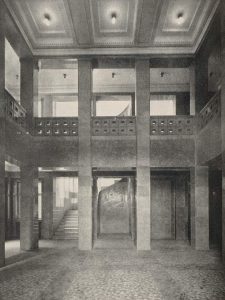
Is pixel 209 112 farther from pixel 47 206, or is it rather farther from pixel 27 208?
pixel 47 206

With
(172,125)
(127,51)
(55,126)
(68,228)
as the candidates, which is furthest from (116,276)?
(68,228)

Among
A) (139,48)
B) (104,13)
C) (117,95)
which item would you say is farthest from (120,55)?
(117,95)

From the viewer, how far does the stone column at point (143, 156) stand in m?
14.5

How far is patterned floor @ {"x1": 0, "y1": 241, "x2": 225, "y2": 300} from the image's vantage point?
8.17 meters

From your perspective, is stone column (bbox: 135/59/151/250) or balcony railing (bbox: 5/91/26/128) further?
stone column (bbox: 135/59/151/250)

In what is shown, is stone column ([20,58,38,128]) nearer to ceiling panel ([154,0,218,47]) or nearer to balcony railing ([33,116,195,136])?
balcony railing ([33,116,195,136])

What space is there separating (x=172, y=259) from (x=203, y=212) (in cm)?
277

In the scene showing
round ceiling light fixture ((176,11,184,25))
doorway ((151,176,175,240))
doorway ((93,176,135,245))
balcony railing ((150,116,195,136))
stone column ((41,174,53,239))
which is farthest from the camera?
doorway ((93,176,135,245))

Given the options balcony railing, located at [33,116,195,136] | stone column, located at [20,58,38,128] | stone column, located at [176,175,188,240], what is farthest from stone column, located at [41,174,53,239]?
stone column, located at [176,175,188,240]

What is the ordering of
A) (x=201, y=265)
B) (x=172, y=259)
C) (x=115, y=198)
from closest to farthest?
(x=201, y=265) < (x=172, y=259) < (x=115, y=198)

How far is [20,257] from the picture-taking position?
12828 millimetres

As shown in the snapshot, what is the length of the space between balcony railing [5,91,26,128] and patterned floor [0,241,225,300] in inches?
192

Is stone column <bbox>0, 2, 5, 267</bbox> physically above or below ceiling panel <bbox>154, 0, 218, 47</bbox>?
below

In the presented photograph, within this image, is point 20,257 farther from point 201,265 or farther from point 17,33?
point 17,33
